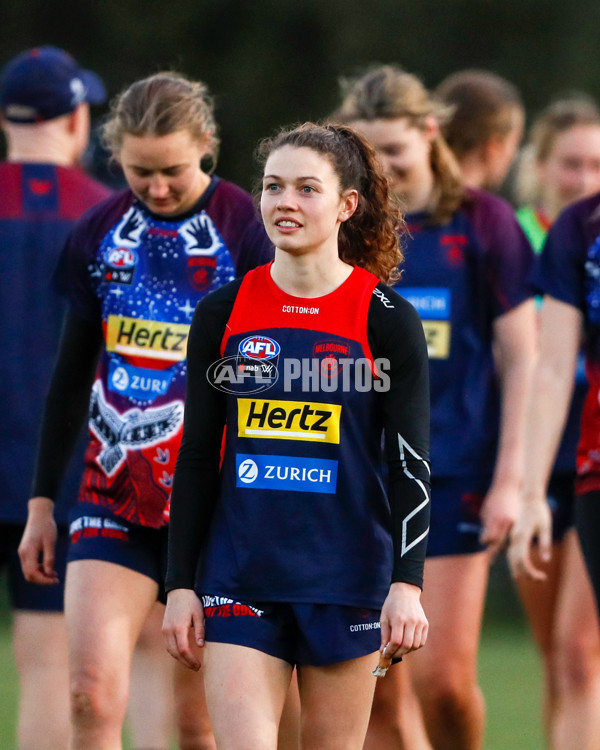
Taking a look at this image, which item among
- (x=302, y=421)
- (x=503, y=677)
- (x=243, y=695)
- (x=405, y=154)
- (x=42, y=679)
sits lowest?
(x=503, y=677)

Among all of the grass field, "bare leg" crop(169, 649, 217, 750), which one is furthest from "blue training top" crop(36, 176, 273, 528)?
the grass field

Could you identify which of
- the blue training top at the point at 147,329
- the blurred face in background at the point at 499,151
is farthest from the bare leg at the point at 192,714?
the blurred face in background at the point at 499,151

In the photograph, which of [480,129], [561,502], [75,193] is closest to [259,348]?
[75,193]

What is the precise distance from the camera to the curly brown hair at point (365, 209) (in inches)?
155

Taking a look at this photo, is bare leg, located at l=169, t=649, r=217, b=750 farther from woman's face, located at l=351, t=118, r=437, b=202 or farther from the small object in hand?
woman's face, located at l=351, t=118, r=437, b=202

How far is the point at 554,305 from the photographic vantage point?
463cm

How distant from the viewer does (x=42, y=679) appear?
16.0 ft

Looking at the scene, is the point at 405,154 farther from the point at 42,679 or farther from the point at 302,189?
the point at 42,679

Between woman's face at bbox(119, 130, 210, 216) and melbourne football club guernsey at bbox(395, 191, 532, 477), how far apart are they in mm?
1235

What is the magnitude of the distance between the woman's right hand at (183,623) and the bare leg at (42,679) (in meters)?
1.28

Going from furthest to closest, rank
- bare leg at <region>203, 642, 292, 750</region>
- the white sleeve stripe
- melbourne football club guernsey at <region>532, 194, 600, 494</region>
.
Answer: melbourne football club guernsey at <region>532, 194, 600, 494</region>
the white sleeve stripe
bare leg at <region>203, 642, 292, 750</region>

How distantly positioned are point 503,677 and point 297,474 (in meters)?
6.10

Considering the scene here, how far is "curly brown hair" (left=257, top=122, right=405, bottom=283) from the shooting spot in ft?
12.9

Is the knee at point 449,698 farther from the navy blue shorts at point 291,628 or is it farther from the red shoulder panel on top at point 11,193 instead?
the red shoulder panel on top at point 11,193
